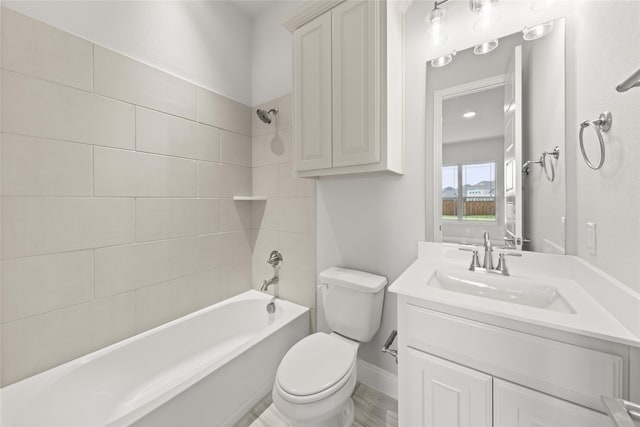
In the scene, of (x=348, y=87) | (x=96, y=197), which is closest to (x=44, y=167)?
(x=96, y=197)

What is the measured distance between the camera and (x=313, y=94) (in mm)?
1416

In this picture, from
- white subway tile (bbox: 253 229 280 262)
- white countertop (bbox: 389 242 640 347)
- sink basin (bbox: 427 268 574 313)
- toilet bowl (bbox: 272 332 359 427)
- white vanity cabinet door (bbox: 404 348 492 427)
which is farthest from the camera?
white subway tile (bbox: 253 229 280 262)

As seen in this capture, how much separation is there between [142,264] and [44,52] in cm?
117

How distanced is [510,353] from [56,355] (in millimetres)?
1985

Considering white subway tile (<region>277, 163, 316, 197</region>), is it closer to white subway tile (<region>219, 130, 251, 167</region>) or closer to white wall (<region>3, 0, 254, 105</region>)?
white subway tile (<region>219, 130, 251, 167</region>)

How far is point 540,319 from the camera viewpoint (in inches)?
26.3

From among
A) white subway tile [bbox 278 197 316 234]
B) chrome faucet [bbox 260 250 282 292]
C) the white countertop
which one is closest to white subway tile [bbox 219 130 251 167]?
white subway tile [bbox 278 197 316 234]

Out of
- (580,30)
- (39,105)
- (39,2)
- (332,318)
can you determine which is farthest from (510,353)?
(39,2)

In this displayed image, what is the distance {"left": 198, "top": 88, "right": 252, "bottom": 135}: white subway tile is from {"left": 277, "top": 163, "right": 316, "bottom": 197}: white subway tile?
1.73 ft

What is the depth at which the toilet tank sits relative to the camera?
139 cm

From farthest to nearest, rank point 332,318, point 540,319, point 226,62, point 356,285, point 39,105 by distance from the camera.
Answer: point 226,62
point 332,318
point 356,285
point 39,105
point 540,319

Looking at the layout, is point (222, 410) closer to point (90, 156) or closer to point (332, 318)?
point (332, 318)

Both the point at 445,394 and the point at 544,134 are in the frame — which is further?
the point at 544,134

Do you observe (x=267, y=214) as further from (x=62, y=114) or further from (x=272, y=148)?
(x=62, y=114)
